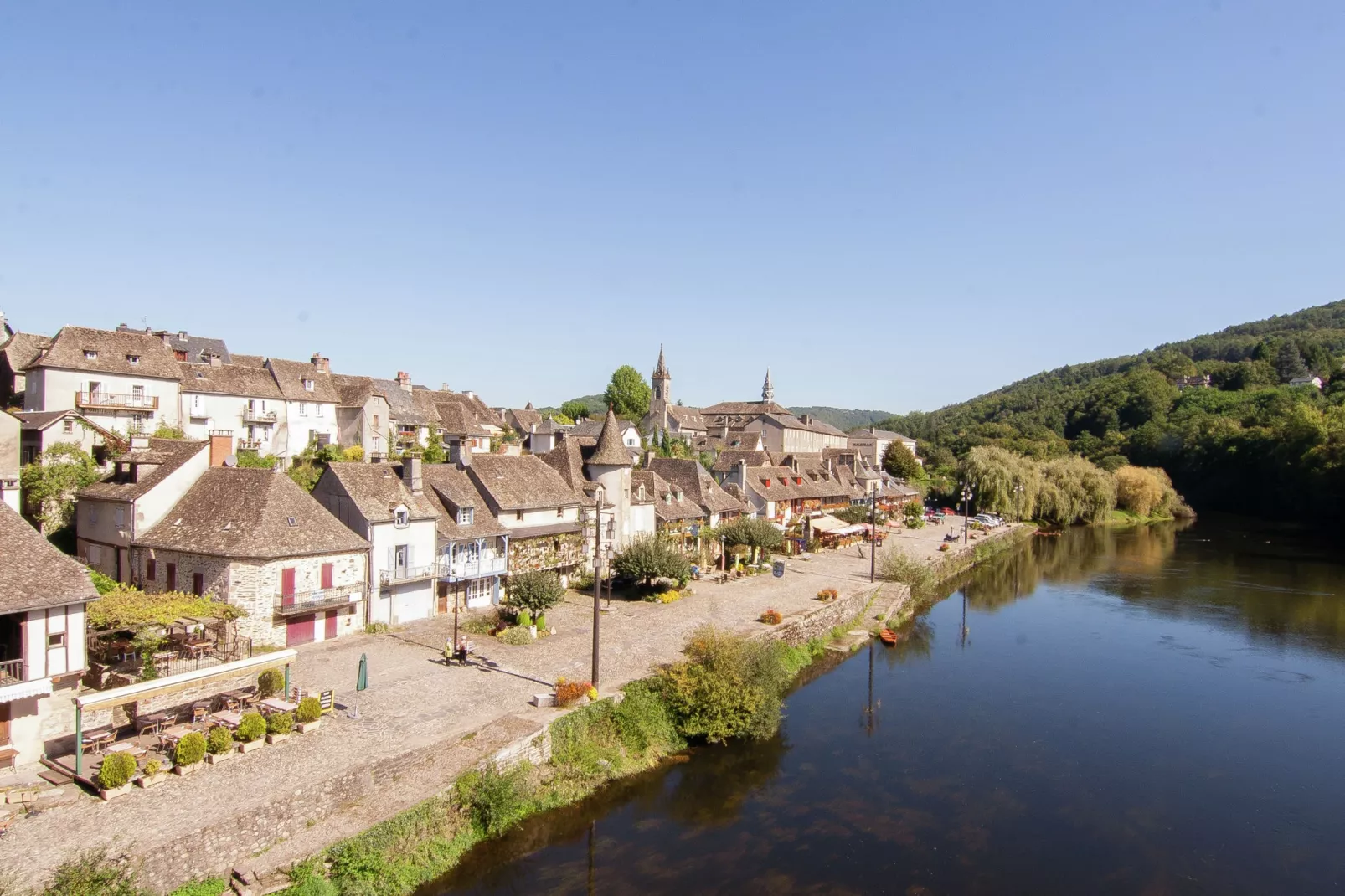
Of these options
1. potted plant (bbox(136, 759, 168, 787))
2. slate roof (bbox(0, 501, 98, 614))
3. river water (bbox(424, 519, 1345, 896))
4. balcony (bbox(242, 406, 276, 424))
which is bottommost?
river water (bbox(424, 519, 1345, 896))

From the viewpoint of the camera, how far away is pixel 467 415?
54.2m

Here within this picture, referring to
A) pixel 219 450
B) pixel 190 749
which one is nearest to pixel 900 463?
pixel 219 450

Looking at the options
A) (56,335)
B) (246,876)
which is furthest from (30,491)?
(246,876)

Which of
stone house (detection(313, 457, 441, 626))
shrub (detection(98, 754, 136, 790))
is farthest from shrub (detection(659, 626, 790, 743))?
shrub (detection(98, 754, 136, 790))

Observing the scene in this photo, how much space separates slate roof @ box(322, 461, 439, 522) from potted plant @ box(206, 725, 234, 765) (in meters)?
11.7

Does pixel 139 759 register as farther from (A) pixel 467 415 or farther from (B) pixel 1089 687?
(A) pixel 467 415

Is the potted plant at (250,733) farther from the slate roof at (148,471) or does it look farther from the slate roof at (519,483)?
the slate roof at (519,483)

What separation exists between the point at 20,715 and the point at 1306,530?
3886 inches

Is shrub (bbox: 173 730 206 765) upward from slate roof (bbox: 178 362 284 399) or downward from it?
downward

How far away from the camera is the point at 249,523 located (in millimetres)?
26484

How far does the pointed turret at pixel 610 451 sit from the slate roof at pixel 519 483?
2000 mm

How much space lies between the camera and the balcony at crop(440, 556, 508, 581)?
3097 centimetres

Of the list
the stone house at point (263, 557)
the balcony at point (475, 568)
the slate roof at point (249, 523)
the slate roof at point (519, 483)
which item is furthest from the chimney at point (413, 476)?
the stone house at point (263, 557)

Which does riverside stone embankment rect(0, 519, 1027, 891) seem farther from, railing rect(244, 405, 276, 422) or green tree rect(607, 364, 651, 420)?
green tree rect(607, 364, 651, 420)
